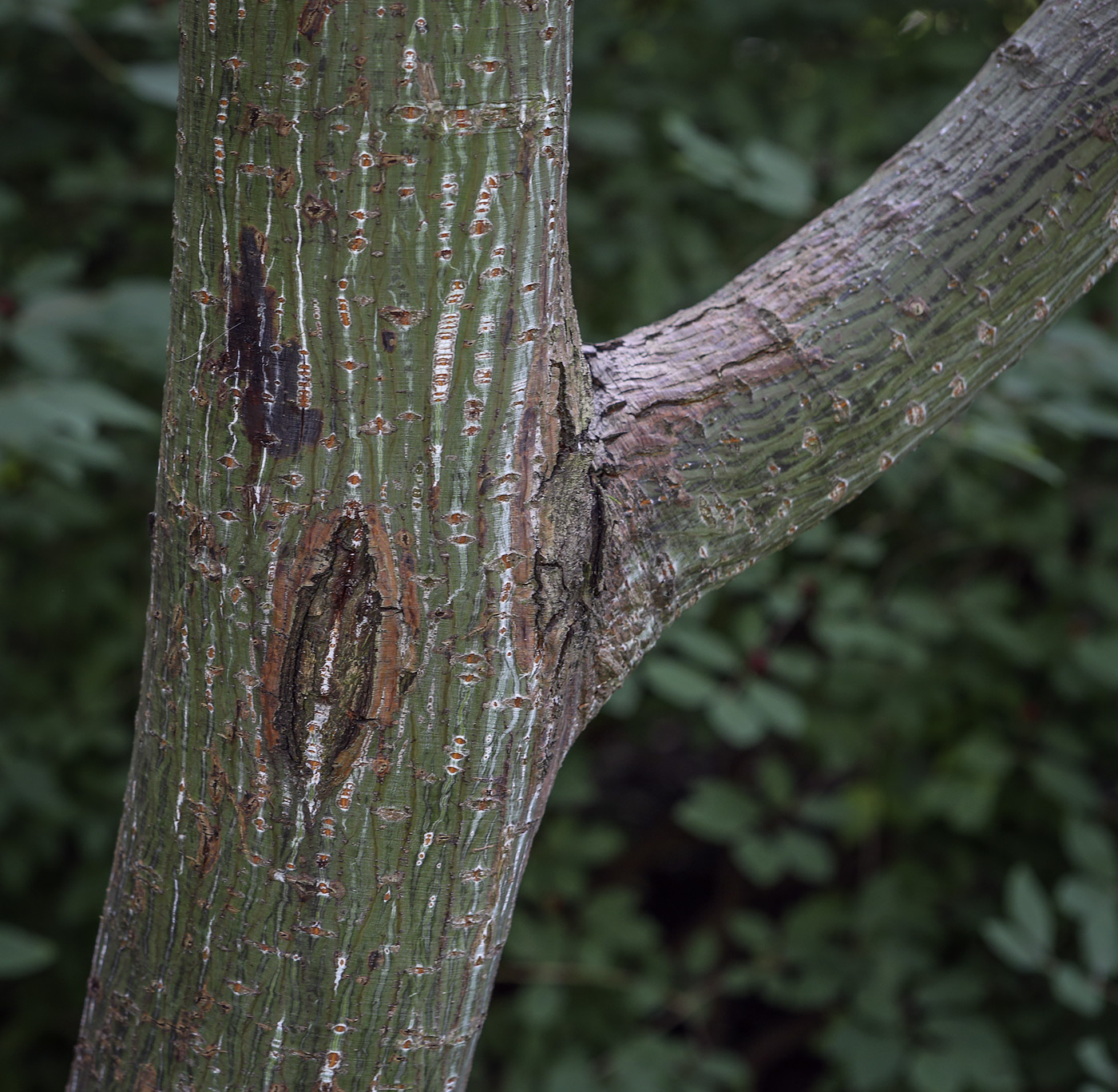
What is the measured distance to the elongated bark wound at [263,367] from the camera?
0.58m

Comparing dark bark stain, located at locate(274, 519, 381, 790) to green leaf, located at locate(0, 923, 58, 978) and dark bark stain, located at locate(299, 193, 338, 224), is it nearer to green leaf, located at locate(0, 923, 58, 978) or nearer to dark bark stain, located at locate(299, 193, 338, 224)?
dark bark stain, located at locate(299, 193, 338, 224)

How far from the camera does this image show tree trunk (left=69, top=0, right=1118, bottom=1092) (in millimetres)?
562

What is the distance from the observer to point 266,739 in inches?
24.9

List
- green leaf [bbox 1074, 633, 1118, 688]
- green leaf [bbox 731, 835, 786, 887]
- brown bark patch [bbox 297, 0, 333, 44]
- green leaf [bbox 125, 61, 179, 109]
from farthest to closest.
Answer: green leaf [bbox 731, 835, 786, 887] → green leaf [bbox 1074, 633, 1118, 688] → green leaf [bbox 125, 61, 179, 109] → brown bark patch [bbox 297, 0, 333, 44]

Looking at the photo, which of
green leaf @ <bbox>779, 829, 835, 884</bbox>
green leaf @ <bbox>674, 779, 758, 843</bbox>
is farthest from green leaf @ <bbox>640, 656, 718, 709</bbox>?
green leaf @ <bbox>779, 829, 835, 884</bbox>

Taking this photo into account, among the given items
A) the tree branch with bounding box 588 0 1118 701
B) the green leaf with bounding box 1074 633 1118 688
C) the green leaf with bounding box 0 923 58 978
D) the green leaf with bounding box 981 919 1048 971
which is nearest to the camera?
the tree branch with bounding box 588 0 1118 701

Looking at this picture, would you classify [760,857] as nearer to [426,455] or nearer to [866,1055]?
[866,1055]

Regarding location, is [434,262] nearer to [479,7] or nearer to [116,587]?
[479,7]

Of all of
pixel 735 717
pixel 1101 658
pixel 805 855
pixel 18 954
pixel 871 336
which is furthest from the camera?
pixel 805 855

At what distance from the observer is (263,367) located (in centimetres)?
59

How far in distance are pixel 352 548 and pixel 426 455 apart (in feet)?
0.24

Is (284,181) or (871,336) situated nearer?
(284,181)

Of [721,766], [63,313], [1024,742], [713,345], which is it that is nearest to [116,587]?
[63,313]

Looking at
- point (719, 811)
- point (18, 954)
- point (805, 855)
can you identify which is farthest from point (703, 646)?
point (18, 954)
